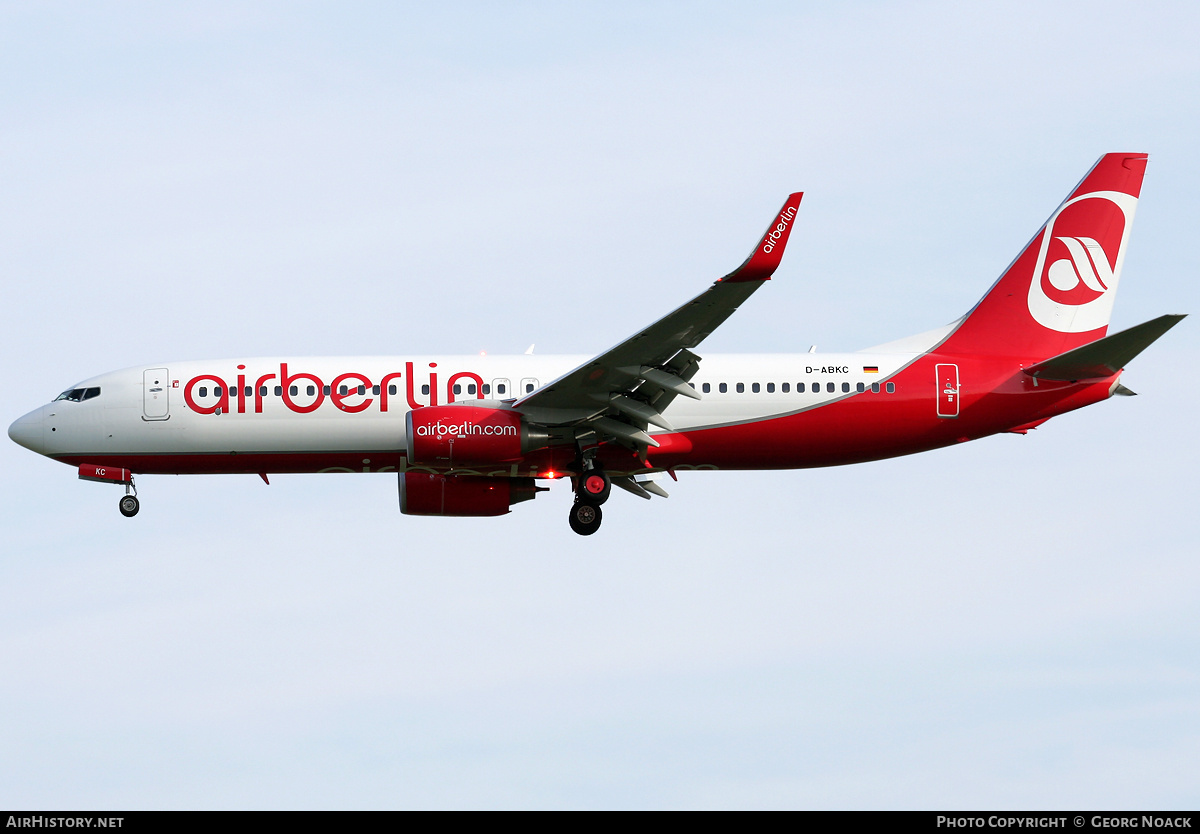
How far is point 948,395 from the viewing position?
96.8 ft

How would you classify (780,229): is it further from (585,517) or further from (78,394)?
(78,394)

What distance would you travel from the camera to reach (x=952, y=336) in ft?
100.0

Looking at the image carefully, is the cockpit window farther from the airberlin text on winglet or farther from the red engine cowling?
the airberlin text on winglet

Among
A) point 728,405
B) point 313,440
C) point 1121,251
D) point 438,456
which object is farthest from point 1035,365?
point 313,440

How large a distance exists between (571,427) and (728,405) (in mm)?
3333

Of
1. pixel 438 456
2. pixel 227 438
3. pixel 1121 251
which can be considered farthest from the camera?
pixel 1121 251

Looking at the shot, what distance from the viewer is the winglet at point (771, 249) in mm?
22625

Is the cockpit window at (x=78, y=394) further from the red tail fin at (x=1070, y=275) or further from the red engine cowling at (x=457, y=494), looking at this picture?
the red tail fin at (x=1070, y=275)

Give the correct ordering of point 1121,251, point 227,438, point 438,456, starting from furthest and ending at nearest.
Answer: point 1121,251 → point 227,438 → point 438,456

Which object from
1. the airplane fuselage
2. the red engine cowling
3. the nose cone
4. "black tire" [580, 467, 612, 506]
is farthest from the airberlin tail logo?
the nose cone

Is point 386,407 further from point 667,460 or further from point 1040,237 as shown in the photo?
point 1040,237

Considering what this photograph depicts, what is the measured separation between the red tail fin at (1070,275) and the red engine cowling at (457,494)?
9.98 metres

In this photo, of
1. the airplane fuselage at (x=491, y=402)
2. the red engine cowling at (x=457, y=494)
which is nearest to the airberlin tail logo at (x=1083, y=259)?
the airplane fuselage at (x=491, y=402)

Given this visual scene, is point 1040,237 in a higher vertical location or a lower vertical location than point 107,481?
higher
